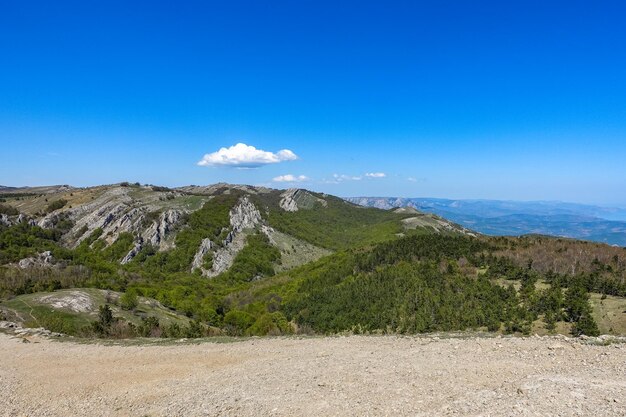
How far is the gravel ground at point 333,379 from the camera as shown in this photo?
45.0ft

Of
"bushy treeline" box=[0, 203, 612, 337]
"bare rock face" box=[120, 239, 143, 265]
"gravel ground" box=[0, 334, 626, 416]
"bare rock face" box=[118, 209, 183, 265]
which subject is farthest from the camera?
"bare rock face" box=[118, 209, 183, 265]

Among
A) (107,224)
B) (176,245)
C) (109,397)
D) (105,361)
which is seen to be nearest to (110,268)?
(176,245)

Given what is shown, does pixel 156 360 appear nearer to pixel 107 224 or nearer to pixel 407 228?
pixel 107 224

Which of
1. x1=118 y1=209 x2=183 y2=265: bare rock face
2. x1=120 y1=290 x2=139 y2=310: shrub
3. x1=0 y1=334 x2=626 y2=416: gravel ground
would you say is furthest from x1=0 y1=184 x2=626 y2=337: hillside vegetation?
x1=0 y1=334 x2=626 y2=416: gravel ground

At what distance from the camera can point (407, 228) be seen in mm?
193375

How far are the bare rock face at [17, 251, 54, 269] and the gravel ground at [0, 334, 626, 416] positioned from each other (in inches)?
3594

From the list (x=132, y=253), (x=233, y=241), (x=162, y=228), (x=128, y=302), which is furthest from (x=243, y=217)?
(x=128, y=302)

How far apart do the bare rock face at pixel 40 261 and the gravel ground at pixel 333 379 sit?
9128 centimetres

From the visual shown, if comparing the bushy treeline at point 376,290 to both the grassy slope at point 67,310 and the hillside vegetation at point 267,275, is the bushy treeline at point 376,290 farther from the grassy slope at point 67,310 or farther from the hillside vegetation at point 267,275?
the grassy slope at point 67,310

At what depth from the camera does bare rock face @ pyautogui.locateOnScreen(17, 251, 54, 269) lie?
317 feet

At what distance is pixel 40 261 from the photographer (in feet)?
332

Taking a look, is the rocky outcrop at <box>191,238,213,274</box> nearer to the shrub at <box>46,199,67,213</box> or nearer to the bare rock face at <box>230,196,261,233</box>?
the bare rock face at <box>230,196,261,233</box>

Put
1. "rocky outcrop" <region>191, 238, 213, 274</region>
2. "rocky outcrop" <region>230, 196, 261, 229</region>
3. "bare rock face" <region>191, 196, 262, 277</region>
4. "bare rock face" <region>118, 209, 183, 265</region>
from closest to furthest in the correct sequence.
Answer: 1. "rocky outcrop" <region>191, 238, 213, 274</region>
2. "bare rock face" <region>191, 196, 262, 277</region>
3. "bare rock face" <region>118, 209, 183, 265</region>
4. "rocky outcrop" <region>230, 196, 261, 229</region>

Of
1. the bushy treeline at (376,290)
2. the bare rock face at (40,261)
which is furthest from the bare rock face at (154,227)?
the bare rock face at (40,261)
